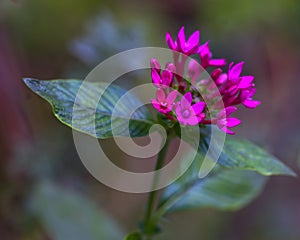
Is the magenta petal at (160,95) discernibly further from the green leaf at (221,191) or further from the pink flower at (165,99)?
the green leaf at (221,191)

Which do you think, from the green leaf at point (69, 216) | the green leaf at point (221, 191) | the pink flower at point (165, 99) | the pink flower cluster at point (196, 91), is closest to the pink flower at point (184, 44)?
the pink flower cluster at point (196, 91)

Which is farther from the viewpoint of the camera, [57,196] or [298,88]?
[298,88]

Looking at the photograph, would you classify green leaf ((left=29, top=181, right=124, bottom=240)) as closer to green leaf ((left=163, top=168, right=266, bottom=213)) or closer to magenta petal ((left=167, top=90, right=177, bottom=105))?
green leaf ((left=163, top=168, right=266, bottom=213))

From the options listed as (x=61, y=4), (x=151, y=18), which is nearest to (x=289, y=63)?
(x=151, y=18)

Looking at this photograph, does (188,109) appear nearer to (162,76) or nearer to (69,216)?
(162,76)

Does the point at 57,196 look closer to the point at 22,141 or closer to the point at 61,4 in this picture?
the point at 22,141

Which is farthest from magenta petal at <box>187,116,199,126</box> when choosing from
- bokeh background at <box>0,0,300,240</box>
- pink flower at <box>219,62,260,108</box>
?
bokeh background at <box>0,0,300,240</box>
